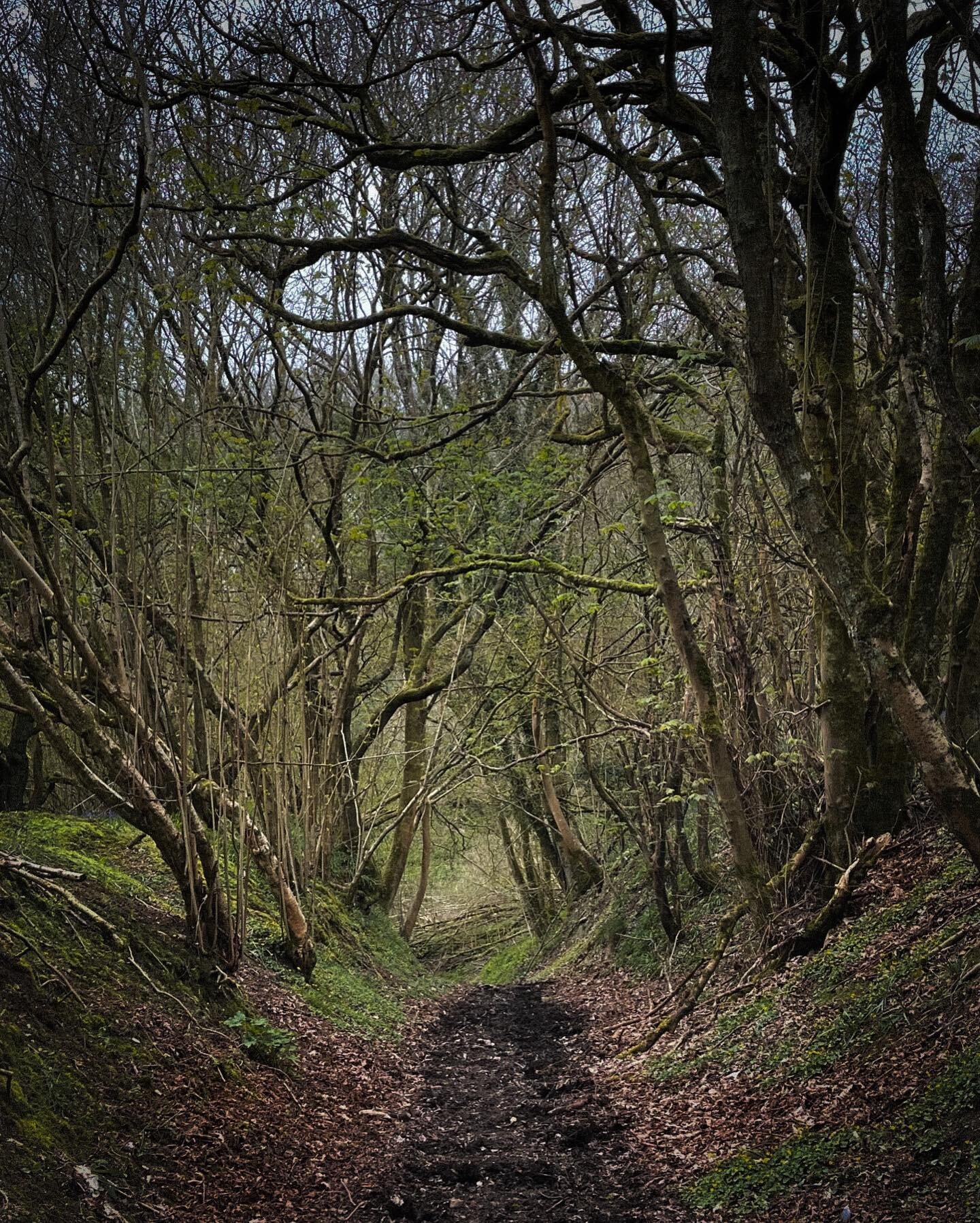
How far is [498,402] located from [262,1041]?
494 cm

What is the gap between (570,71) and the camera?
7.71 meters

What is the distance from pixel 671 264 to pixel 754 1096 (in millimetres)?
4894

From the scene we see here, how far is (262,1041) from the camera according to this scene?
5770mm

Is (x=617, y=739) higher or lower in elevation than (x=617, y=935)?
higher

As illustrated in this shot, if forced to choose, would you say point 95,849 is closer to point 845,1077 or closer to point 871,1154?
point 845,1077

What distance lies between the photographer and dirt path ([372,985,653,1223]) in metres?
4.41

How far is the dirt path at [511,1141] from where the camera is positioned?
4.41m

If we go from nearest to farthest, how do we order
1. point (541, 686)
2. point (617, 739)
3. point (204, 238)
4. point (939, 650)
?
1. point (204, 238)
2. point (939, 650)
3. point (617, 739)
4. point (541, 686)

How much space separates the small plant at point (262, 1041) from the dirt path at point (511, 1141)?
2.93ft

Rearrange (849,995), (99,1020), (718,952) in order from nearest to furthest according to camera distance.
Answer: (99,1020), (849,995), (718,952)

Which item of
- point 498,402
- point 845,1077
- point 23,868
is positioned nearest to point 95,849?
point 23,868

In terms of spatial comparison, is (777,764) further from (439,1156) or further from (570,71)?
(570,71)

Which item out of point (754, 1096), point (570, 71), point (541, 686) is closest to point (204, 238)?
point (570, 71)

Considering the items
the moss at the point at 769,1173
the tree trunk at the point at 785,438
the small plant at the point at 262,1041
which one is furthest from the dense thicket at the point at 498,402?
the moss at the point at 769,1173
